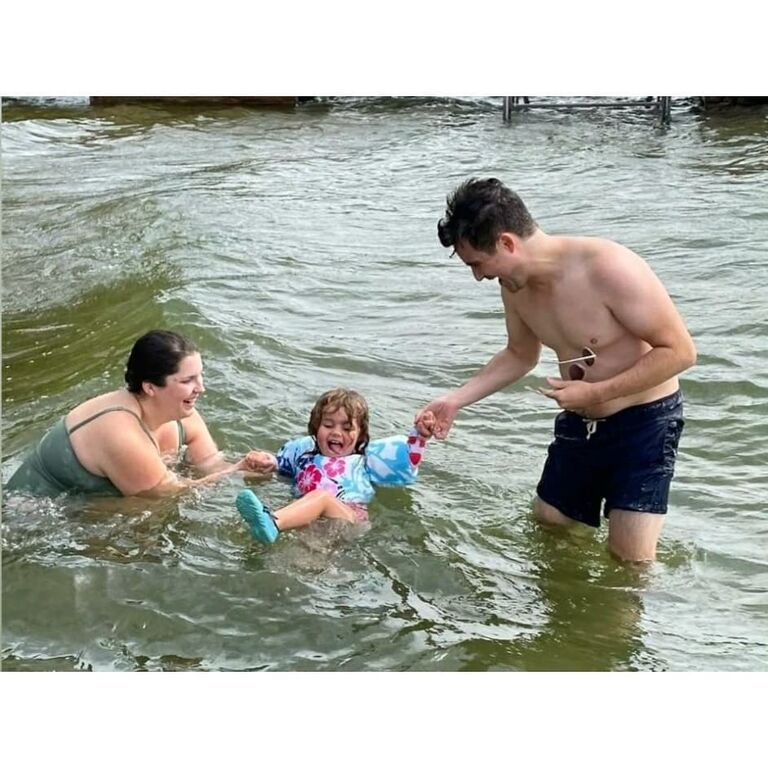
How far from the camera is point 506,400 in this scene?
7375 millimetres

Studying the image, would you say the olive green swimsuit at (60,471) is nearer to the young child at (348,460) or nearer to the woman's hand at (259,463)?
the woman's hand at (259,463)

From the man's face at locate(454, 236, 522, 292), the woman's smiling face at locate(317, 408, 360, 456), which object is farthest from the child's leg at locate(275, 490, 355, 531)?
the man's face at locate(454, 236, 522, 292)

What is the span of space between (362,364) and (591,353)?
3.35m

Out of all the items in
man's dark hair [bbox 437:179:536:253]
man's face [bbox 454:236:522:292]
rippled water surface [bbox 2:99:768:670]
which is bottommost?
rippled water surface [bbox 2:99:768:670]

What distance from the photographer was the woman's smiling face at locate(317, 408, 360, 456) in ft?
17.5

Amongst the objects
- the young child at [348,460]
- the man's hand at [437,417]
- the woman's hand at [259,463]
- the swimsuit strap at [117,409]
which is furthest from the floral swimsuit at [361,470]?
the swimsuit strap at [117,409]

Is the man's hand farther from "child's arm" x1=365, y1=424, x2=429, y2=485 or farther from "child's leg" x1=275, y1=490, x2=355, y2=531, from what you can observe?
"child's leg" x1=275, y1=490, x2=355, y2=531

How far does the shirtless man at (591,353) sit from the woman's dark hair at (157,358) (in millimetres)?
1088

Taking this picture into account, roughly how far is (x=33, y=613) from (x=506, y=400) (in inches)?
137

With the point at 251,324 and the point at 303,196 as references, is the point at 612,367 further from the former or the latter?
the point at 303,196

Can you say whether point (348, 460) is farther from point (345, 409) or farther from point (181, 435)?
point (181, 435)

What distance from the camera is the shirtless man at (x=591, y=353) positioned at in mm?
4355

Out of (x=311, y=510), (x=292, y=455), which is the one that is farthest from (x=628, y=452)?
(x=292, y=455)

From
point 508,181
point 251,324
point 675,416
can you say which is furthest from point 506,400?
point 508,181
